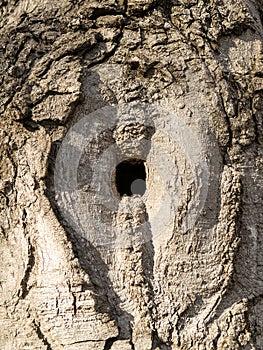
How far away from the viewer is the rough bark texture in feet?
6.75

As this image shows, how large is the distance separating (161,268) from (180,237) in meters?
0.09

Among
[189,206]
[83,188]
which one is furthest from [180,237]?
[83,188]

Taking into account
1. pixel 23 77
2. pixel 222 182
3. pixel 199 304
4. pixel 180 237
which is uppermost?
pixel 23 77

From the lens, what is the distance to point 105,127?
2109 millimetres

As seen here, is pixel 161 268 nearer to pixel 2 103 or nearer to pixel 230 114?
pixel 230 114

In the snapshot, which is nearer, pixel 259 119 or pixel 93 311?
pixel 93 311

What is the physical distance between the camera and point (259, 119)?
2.19m

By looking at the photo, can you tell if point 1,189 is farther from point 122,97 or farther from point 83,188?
point 122,97

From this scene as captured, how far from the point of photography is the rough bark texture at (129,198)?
2059 mm

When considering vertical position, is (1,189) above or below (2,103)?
below

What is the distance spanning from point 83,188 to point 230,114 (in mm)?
409

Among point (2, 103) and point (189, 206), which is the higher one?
point (2, 103)

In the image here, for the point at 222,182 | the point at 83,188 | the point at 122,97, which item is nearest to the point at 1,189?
the point at 83,188

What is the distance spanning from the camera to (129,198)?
2.13 m
